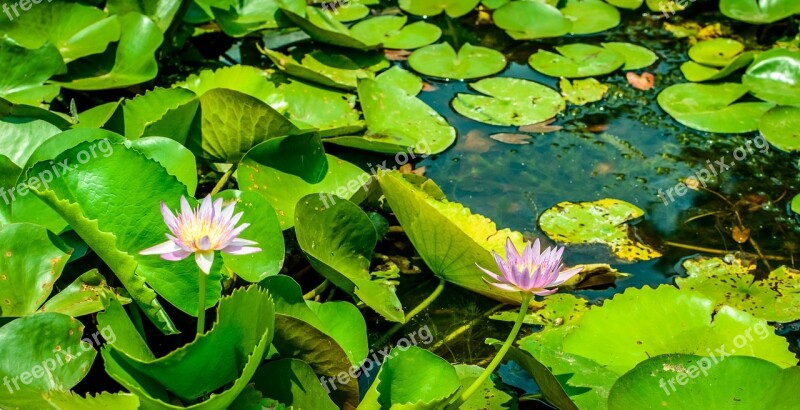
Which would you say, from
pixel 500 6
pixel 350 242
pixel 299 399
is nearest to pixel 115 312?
pixel 299 399

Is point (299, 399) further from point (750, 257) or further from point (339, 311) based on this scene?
point (750, 257)

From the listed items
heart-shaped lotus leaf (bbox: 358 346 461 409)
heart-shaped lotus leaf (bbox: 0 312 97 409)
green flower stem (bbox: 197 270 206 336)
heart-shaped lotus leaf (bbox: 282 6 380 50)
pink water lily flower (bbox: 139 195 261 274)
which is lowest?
heart-shaped lotus leaf (bbox: 282 6 380 50)

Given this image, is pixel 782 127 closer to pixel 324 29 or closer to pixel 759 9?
pixel 759 9

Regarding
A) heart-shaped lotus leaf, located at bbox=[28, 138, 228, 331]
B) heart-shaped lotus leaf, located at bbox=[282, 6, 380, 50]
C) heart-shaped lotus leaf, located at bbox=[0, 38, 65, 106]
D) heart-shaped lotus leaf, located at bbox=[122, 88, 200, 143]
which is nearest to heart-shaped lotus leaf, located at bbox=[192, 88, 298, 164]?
heart-shaped lotus leaf, located at bbox=[122, 88, 200, 143]

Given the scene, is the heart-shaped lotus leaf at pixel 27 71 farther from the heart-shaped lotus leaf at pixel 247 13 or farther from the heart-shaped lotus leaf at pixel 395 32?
the heart-shaped lotus leaf at pixel 395 32

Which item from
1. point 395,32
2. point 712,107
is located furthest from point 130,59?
point 712,107

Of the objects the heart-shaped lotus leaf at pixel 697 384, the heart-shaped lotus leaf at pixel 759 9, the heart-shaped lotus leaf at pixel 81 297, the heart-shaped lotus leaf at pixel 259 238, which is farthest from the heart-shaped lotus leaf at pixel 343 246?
the heart-shaped lotus leaf at pixel 759 9

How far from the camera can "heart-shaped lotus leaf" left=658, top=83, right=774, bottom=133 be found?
2.91m

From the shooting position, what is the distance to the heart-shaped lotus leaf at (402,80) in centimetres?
305

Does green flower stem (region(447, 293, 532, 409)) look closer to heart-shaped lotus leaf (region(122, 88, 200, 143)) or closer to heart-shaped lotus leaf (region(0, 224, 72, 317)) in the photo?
heart-shaped lotus leaf (region(0, 224, 72, 317))

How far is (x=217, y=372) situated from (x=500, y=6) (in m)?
2.69

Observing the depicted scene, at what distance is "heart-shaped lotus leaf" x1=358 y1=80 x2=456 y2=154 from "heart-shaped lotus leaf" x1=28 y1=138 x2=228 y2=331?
105cm

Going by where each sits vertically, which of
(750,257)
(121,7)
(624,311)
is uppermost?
(121,7)

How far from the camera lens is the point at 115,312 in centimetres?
140
